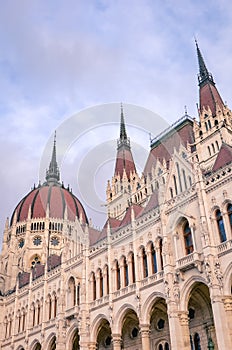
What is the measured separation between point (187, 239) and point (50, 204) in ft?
145

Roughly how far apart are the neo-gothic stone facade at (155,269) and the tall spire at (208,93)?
0.15 meters

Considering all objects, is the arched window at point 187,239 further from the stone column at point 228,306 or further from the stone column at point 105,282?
the stone column at point 105,282

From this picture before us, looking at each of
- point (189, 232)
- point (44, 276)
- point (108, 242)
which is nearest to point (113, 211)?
point (44, 276)

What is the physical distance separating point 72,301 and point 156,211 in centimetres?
1282

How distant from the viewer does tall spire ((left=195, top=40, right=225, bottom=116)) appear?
3919 cm

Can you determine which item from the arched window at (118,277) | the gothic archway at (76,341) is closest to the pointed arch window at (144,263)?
the arched window at (118,277)

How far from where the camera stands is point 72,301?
116 ft

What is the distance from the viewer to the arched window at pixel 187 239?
1029 inches

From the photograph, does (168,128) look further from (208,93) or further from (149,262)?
(149,262)

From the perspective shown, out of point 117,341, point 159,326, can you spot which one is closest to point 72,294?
point 117,341

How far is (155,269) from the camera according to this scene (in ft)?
91.9

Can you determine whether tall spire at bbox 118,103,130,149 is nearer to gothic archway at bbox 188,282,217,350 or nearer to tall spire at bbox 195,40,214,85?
tall spire at bbox 195,40,214,85

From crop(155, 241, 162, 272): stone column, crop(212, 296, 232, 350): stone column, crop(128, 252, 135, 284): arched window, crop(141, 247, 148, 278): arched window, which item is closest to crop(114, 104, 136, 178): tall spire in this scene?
crop(128, 252, 135, 284): arched window

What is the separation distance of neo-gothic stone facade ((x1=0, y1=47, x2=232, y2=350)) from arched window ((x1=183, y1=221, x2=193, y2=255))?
72 millimetres
